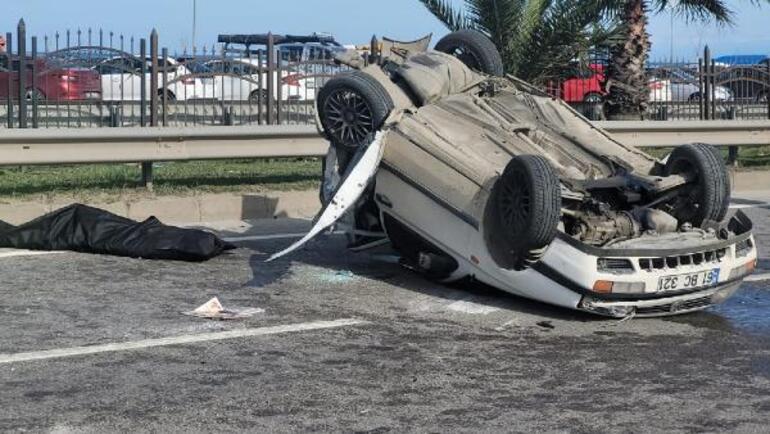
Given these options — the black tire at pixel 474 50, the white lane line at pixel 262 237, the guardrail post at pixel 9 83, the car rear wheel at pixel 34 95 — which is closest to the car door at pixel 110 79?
the car rear wheel at pixel 34 95

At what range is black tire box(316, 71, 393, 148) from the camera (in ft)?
28.2

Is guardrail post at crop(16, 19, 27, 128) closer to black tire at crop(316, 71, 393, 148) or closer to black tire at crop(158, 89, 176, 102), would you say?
black tire at crop(158, 89, 176, 102)

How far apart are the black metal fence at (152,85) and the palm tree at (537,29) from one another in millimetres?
3244

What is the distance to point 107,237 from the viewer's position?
9.75m

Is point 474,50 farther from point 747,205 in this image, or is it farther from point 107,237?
point 747,205

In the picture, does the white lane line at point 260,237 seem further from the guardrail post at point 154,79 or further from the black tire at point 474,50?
the guardrail post at point 154,79

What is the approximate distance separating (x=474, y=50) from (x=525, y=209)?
2.99 meters

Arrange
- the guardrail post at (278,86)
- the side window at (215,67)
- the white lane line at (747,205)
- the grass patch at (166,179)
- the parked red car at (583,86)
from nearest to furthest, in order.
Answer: the grass patch at (166,179) → the white lane line at (747,205) → the side window at (215,67) → the guardrail post at (278,86) → the parked red car at (583,86)

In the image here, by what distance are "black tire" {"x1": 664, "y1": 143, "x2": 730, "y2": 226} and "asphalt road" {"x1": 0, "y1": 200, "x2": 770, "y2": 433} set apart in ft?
2.22

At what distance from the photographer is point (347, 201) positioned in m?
8.26

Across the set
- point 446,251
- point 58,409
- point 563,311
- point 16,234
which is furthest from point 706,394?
point 16,234

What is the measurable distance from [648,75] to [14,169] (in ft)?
36.6

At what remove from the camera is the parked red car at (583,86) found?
1979 centimetres

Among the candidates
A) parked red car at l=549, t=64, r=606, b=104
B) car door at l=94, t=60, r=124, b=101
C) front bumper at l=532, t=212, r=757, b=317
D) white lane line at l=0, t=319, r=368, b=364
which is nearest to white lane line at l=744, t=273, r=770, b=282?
front bumper at l=532, t=212, r=757, b=317
